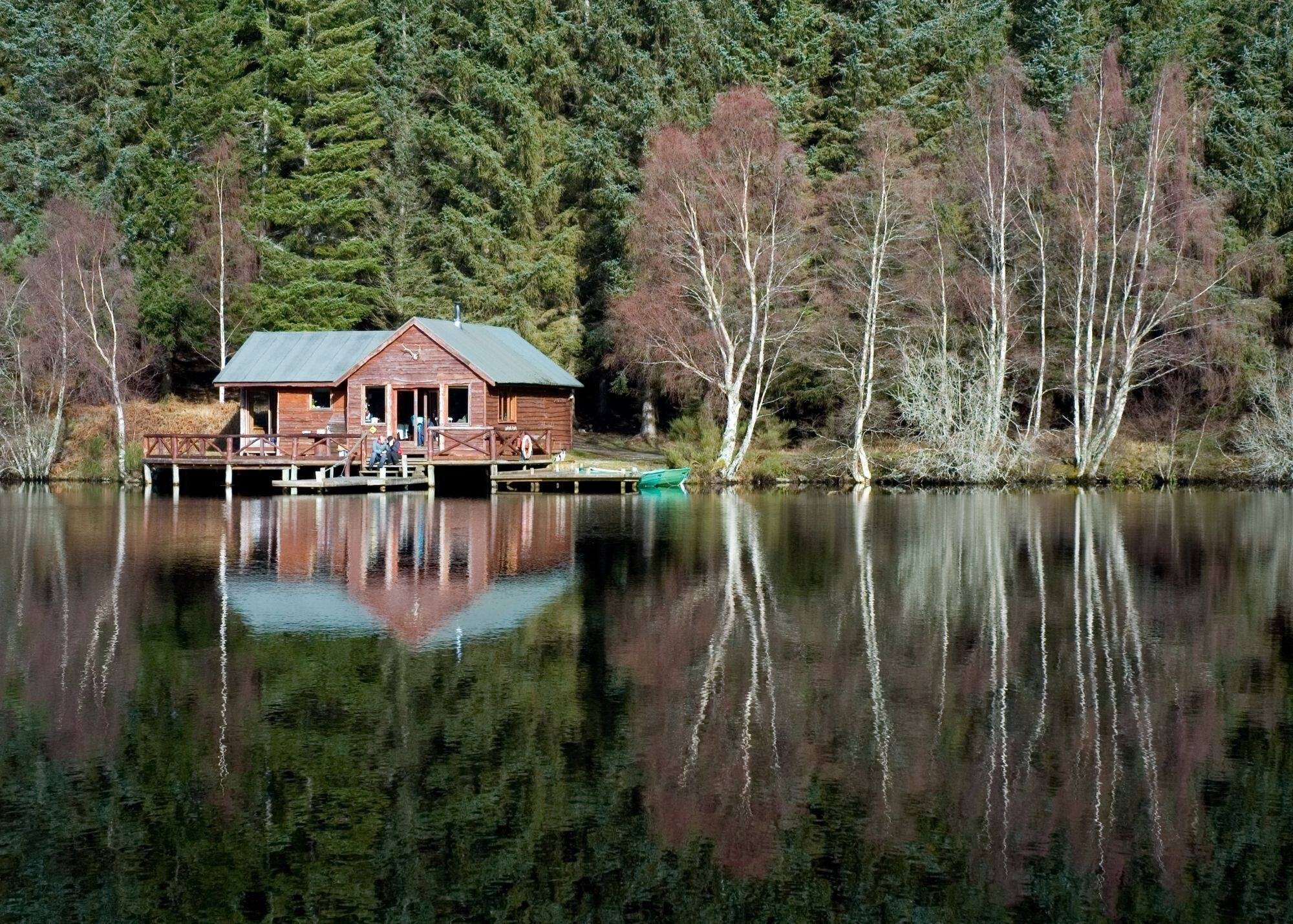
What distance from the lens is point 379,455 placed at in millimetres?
40375

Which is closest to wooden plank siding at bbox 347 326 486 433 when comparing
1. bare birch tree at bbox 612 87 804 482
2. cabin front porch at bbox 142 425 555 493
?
cabin front porch at bbox 142 425 555 493

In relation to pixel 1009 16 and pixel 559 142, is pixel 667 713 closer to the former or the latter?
pixel 559 142

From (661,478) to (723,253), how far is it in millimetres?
7363

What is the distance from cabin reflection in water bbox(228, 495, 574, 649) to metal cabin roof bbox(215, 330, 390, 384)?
1091 centimetres

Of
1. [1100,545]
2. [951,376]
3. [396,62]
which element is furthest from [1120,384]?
[396,62]

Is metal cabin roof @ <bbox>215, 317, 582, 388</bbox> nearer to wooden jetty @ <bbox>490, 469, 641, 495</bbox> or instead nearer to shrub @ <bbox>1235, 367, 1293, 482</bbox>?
wooden jetty @ <bbox>490, 469, 641, 495</bbox>

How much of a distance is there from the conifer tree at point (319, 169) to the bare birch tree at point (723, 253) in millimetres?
11713

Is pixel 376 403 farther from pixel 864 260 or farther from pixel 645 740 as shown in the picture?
pixel 645 740

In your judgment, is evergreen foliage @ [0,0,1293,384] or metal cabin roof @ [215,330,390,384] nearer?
metal cabin roof @ [215,330,390,384]

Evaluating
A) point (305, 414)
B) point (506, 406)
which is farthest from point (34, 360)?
point (506, 406)

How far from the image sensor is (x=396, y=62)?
57.7 metres

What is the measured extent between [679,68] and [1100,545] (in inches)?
1190

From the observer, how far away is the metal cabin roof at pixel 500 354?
4222 cm

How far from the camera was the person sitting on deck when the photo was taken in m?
40.2
